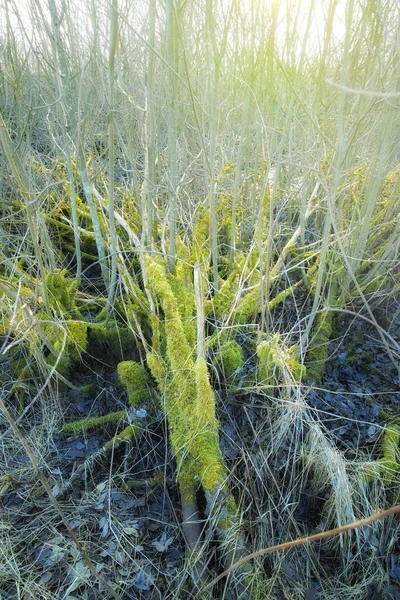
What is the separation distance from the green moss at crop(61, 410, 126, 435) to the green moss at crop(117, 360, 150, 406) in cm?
14

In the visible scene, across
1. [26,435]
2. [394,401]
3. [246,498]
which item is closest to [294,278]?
[394,401]

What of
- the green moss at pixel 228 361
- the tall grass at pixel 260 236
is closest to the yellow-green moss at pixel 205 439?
the tall grass at pixel 260 236

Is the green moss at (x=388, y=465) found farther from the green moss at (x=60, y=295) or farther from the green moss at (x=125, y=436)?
the green moss at (x=60, y=295)

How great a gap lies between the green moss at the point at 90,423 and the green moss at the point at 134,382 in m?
0.14

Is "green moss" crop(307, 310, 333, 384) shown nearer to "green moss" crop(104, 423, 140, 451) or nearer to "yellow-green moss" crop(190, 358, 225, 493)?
"yellow-green moss" crop(190, 358, 225, 493)

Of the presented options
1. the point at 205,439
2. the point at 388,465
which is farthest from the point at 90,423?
the point at 388,465

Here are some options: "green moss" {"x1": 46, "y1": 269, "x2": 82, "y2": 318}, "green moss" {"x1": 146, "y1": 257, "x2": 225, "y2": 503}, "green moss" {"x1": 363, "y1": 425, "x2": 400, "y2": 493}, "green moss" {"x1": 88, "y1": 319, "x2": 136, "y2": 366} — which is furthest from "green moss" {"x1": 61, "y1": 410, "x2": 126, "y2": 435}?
"green moss" {"x1": 363, "y1": 425, "x2": 400, "y2": 493}

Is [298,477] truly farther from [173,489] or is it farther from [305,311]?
[305,311]

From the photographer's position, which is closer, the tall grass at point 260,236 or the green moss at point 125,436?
the tall grass at point 260,236

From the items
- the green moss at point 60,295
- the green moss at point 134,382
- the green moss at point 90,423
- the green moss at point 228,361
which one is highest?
the green moss at point 60,295

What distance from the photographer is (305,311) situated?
12.6 feet

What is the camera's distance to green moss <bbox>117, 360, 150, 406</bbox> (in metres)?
2.84

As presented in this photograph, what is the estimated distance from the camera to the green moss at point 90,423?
2.78 metres

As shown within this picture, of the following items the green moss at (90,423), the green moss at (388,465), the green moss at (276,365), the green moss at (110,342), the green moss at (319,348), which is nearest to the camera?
the green moss at (388,465)
